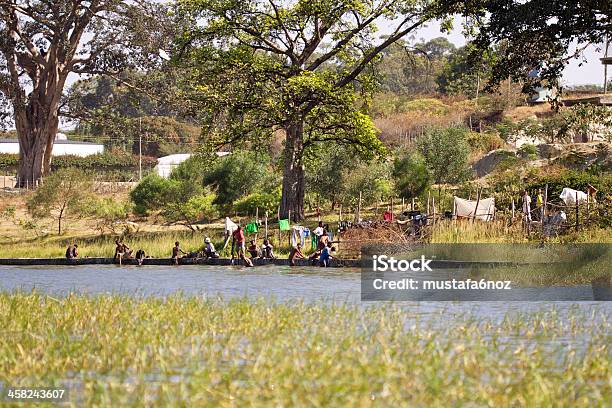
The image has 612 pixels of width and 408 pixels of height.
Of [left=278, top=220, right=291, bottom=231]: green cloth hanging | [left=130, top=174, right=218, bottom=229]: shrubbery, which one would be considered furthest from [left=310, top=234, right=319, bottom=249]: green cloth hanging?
[left=130, top=174, right=218, bottom=229]: shrubbery

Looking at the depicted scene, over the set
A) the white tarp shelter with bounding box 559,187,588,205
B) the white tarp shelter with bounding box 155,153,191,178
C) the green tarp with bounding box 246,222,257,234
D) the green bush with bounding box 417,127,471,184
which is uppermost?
the white tarp shelter with bounding box 155,153,191,178

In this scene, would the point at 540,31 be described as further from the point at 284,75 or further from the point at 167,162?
the point at 167,162

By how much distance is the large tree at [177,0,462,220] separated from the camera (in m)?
40.2

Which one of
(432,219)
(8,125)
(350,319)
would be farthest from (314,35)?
(350,319)

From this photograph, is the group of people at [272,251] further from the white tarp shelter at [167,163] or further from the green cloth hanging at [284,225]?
the white tarp shelter at [167,163]

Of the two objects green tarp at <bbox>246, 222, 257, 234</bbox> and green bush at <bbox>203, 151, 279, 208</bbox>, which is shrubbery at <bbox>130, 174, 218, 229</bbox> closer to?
green bush at <bbox>203, 151, 279, 208</bbox>

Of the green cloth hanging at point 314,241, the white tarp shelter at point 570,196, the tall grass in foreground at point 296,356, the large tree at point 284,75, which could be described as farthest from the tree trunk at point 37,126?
the tall grass in foreground at point 296,356

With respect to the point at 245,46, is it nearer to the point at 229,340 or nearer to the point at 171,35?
the point at 171,35

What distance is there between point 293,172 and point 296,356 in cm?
3174

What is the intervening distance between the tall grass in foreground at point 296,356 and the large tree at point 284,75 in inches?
982

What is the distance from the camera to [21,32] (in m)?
55.2

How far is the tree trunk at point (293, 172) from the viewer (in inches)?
1665

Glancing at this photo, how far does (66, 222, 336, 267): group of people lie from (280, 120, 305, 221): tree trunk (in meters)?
7.87

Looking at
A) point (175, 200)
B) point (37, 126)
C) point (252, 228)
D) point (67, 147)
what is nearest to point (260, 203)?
point (175, 200)
